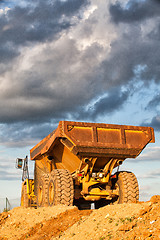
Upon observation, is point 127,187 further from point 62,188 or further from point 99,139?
point 62,188

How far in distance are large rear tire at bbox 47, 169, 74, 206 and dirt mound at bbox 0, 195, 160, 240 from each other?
474 mm

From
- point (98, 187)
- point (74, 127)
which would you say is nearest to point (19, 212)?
point (98, 187)

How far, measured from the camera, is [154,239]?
5863 millimetres

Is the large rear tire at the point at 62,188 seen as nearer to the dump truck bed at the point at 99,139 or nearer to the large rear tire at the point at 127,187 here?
the dump truck bed at the point at 99,139

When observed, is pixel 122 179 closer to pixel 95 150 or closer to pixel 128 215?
pixel 95 150

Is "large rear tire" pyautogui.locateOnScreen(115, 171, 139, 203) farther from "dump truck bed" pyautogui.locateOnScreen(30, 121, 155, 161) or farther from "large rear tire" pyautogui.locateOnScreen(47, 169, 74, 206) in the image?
"large rear tire" pyautogui.locateOnScreen(47, 169, 74, 206)

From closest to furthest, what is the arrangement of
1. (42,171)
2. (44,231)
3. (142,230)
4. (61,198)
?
(142,230) → (44,231) → (61,198) → (42,171)

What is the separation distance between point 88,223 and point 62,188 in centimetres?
321

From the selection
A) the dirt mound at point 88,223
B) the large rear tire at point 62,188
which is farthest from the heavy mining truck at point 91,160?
the dirt mound at point 88,223

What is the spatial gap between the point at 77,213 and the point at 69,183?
1.84 m

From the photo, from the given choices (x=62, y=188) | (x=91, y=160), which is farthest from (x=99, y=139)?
(x=62, y=188)

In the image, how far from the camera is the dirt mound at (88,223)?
6.66 metres

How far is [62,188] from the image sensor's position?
11203 millimetres

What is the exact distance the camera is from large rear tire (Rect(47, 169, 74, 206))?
11.1 m
